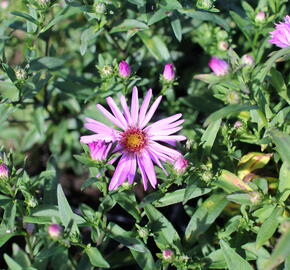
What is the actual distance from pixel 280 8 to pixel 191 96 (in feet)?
2.62

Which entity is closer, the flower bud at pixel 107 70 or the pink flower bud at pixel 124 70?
the pink flower bud at pixel 124 70

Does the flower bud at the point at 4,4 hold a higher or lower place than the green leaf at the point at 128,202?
higher

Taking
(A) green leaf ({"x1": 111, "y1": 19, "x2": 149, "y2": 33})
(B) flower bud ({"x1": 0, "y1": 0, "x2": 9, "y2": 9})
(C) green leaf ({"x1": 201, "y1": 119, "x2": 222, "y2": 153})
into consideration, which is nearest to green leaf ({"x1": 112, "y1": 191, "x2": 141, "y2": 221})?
(C) green leaf ({"x1": 201, "y1": 119, "x2": 222, "y2": 153})

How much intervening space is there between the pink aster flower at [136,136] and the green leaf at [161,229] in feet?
0.59

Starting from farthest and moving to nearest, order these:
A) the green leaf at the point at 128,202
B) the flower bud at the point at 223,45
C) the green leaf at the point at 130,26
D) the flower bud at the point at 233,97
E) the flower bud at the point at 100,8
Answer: the flower bud at the point at 223,45 → the green leaf at the point at 130,26 → the flower bud at the point at 100,8 → the green leaf at the point at 128,202 → the flower bud at the point at 233,97

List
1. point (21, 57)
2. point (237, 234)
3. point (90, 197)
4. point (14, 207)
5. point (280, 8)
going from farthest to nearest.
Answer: point (21, 57)
point (90, 197)
point (280, 8)
point (237, 234)
point (14, 207)

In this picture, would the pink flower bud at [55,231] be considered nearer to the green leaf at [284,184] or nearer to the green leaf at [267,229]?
the green leaf at [267,229]

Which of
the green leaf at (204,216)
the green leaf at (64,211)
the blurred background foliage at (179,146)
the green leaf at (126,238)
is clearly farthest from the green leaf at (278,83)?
the green leaf at (64,211)

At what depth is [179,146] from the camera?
2434mm

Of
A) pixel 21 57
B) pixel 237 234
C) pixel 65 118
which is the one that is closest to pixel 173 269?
pixel 237 234

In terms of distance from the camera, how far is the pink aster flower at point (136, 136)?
7.41 ft

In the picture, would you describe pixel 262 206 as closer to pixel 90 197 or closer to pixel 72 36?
pixel 90 197

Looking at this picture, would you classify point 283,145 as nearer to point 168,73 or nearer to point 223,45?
point 168,73

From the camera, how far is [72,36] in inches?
138
